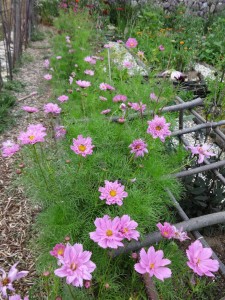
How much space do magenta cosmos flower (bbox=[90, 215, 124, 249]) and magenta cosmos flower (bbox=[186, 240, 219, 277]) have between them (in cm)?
22

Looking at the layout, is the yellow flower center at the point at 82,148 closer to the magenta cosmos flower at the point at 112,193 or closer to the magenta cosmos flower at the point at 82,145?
the magenta cosmos flower at the point at 82,145

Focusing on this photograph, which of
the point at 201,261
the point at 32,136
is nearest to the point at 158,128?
the point at 32,136

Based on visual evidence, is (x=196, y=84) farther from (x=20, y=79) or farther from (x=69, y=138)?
(x=69, y=138)

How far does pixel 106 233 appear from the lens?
3.51ft

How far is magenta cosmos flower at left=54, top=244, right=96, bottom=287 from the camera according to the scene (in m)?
0.93

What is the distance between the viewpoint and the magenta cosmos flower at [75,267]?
931mm

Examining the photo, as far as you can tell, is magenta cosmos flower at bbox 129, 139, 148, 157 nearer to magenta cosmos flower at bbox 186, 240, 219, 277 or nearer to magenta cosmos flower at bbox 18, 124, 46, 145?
magenta cosmos flower at bbox 18, 124, 46, 145

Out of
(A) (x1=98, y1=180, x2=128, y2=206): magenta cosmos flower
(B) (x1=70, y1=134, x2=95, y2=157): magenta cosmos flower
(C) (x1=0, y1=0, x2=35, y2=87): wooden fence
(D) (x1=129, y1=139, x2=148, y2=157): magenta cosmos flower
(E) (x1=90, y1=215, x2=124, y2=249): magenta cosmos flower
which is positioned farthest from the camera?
(C) (x1=0, y1=0, x2=35, y2=87): wooden fence

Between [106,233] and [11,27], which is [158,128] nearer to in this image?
[106,233]

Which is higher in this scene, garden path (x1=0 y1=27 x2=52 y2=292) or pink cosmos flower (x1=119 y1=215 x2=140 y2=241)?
pink cosmos flower (x1=119 y1=215 x2=140 y2=241)

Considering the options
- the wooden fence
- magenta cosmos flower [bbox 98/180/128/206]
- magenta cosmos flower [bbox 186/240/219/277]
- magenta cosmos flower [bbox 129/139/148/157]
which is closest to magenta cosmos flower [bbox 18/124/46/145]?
magenta cosmos flower [bbox 98/180/128/206]

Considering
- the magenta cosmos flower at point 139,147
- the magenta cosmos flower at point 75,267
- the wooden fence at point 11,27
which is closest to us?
the magenta cosmos flower at point 75,267

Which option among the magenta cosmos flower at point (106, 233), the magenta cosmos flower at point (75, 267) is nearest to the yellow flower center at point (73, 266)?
the magenta cosmos flower at point (75, 267)

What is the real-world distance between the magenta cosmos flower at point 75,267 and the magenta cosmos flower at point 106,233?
82mm
